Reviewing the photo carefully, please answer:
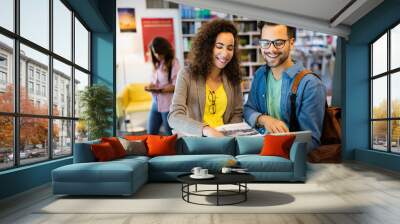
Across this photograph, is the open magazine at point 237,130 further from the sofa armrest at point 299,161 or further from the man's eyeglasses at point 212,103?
the sofa armrest at point 299,161

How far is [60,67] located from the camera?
6.71 meters

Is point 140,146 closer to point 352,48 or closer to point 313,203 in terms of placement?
point 313,203

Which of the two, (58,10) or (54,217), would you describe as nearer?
(54,217)

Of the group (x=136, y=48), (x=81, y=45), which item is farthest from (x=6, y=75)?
(x=136, y=48)

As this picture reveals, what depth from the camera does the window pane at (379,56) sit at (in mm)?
7914

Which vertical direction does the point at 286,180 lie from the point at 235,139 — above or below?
below

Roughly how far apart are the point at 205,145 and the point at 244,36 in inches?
145

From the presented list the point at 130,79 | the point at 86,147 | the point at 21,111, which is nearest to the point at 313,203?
the point at 86,147

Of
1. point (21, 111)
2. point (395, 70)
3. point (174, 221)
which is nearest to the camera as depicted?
point (174, 221)

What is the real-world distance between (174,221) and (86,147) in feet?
7.20

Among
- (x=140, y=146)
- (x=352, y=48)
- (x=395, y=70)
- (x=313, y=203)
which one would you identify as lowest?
(x=313, y=203)

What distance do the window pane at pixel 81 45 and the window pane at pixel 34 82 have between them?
1.59 m

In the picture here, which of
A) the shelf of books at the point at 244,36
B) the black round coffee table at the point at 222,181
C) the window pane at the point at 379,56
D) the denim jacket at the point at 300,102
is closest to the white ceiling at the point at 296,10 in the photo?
the shelf of books at the point at 244,36

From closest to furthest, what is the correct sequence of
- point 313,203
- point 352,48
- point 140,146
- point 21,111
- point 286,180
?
point 313,203
point 21,111
point 286,180
point 140,146
point 352,48
